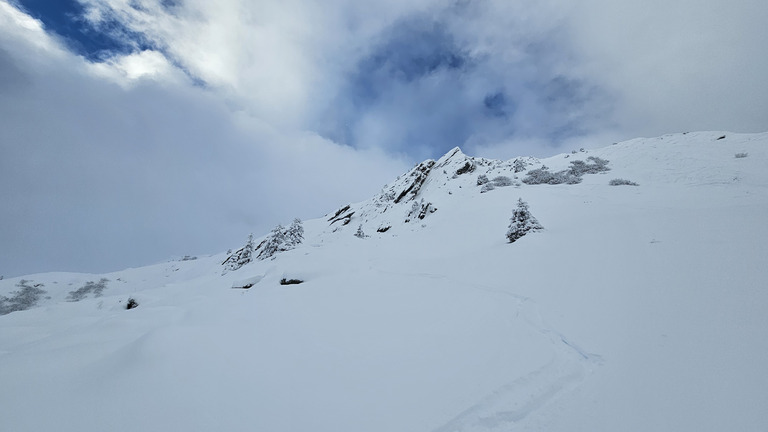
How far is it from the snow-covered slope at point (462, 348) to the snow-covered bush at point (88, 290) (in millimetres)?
42908

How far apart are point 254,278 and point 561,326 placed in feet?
34.9

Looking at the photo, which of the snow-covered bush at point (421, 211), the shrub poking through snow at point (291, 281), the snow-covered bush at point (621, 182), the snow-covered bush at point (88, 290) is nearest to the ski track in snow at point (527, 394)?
the shrub poking through snow at point (291, 281)

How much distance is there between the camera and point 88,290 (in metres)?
39.5

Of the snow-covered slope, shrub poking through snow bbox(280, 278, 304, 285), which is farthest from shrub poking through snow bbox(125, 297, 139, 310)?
shrub poking through snow bbox(280, 278, 304, 285)

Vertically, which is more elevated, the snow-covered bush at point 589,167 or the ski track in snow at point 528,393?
the snow-covered bush at point 589,167

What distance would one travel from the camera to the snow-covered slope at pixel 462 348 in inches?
114

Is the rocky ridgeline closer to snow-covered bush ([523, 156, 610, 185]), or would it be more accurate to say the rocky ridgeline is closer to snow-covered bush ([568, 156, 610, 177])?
snow-covered bush ([523, 156, 610, 185])

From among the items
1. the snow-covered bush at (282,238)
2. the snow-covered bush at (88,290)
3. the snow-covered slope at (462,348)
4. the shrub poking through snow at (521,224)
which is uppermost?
the snow-covered bush at (282,238)

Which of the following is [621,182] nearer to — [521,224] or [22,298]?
[521,224]

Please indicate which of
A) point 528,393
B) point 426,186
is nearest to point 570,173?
point 426,186

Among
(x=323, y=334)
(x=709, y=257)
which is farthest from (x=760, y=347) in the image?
(x=323, y=334)

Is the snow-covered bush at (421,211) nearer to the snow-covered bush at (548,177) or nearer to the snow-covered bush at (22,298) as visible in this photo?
the snow-covered bush at (548,177)

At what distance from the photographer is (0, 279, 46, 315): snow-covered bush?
1282 inches

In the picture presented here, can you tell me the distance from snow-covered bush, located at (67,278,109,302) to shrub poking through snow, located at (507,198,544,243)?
5350 cm
